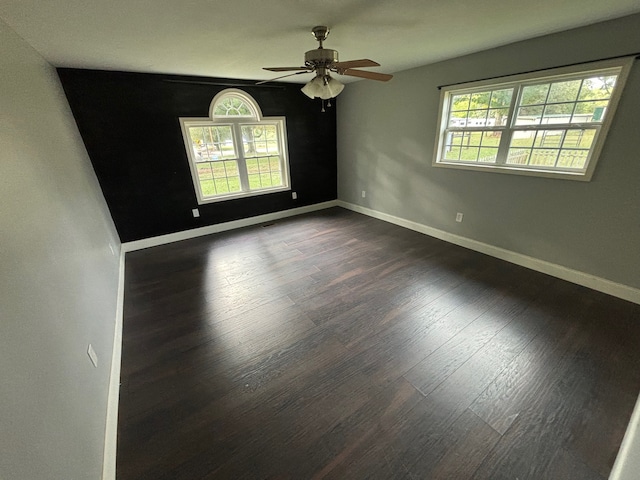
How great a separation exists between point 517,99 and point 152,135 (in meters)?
4.56

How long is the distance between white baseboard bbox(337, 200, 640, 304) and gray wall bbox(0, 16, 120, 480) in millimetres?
3989

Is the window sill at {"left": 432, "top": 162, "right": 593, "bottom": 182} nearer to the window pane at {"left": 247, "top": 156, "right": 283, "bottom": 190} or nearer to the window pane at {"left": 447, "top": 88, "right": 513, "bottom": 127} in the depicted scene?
the window pane at {"left": 447, "top": 88, "right": 513, "bottom": 127}

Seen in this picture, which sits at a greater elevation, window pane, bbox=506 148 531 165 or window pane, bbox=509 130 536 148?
window pane, bbox=509 130 536 148

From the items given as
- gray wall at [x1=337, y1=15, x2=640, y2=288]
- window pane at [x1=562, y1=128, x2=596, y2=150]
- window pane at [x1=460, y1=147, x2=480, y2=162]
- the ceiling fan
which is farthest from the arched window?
window pane at [x1=562, y1=128, x2=596, y2=150]

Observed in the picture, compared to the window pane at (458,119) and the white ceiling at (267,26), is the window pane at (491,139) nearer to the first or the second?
the window pane at (458,119)

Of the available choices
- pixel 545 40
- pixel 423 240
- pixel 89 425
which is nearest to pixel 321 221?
pixel 423 240

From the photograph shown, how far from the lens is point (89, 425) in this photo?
1260 mm

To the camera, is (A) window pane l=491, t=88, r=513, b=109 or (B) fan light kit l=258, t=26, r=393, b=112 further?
(A) window pane l=491, t=88, r=513, b=109

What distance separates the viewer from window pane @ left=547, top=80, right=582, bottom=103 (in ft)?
7.88

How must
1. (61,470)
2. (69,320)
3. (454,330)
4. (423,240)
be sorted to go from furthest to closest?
(423,240) → (454,330) → (69,320) → (61,470)

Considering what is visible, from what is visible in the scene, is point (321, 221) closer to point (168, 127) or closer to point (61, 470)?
point (168, 127)

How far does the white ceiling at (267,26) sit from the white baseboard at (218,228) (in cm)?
224

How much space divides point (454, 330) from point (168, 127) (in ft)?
14.2

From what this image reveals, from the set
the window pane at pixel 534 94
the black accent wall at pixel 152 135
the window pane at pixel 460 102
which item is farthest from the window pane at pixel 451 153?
the black accent wall at pixel 152 135
